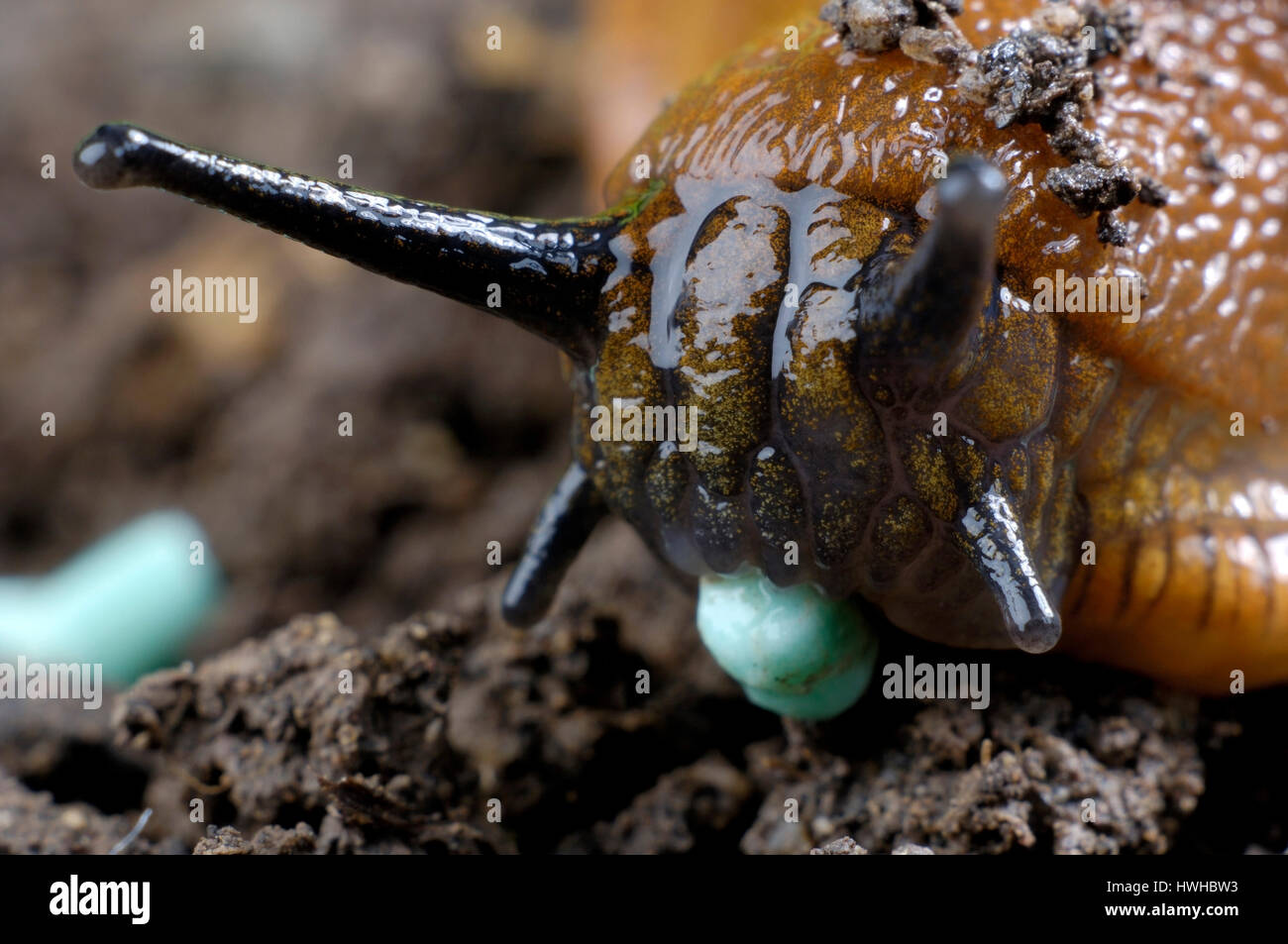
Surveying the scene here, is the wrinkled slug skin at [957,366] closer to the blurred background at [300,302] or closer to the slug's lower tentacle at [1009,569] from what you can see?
the slug's lower tentacle at [1009,569]

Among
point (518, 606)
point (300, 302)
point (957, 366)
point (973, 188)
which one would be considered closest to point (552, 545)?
point (518, 606)

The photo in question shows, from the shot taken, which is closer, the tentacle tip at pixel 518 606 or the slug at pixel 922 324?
the slug at pixel 922 324

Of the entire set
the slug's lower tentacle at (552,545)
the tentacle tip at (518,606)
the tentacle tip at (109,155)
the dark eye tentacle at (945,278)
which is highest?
the tentacle tip at (109,155)

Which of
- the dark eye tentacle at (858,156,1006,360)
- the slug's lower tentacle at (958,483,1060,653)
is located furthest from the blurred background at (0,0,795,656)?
the slug's lower tentacle at (958,483,1060,653)

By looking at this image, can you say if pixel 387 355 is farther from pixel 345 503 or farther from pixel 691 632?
pixel 691 632

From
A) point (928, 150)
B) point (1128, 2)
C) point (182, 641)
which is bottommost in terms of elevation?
point (182, 641)

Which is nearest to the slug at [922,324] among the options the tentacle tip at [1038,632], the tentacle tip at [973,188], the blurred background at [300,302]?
the tentacle tip at [1038,632]
